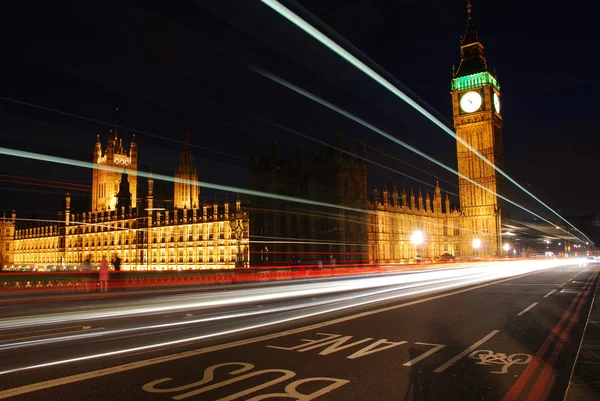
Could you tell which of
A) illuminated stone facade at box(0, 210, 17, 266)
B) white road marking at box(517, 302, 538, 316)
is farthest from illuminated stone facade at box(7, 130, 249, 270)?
white road marking at box(517, 302, 538, 316)

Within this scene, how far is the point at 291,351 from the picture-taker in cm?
845

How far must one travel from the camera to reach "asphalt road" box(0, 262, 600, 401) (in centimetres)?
615

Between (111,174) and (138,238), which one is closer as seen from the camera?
(138,238)

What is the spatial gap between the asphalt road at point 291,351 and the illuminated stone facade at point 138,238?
103 feet

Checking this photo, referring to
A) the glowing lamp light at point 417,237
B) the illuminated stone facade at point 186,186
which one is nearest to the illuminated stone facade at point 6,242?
the illuminated stone facade at point 186,186

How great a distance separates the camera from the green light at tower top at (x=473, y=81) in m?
87.4

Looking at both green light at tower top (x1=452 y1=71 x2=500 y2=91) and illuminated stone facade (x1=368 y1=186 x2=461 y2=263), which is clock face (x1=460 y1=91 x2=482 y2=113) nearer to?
green light at tower top (x1=452 y1=71 x2=500 y2=91)

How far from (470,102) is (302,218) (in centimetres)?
4518

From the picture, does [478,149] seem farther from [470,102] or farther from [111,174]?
[111,174]

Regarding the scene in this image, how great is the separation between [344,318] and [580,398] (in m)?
7.33

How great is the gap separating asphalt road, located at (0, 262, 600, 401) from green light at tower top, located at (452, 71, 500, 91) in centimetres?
7991

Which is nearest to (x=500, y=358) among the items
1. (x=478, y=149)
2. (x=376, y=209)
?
(x=376, y=209)

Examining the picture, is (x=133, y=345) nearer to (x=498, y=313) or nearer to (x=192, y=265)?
(x=498, y=313)

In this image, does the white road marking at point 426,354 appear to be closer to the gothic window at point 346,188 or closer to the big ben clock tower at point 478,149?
the gothic window at point 346,188
